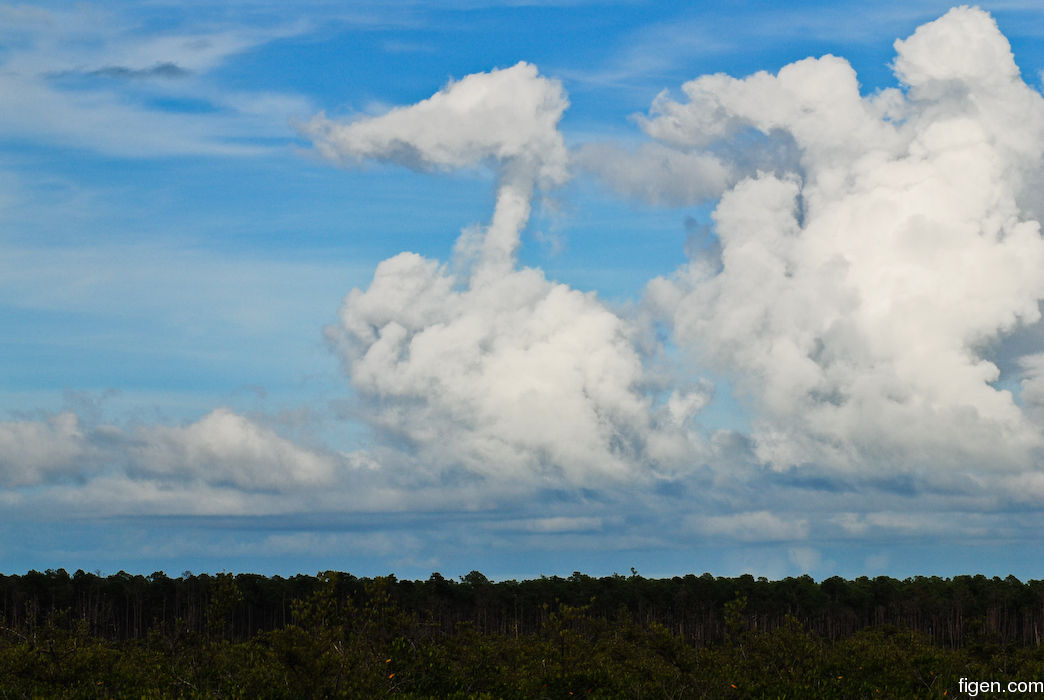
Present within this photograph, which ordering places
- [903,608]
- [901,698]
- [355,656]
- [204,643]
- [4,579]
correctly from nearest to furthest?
[355,656] → [901,698] → [204,643] → [4,579] → [903,608]

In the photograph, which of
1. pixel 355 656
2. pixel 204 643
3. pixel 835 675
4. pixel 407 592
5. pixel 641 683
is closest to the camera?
pixel 355 656

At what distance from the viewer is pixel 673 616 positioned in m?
196

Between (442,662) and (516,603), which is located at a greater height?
(442,662)

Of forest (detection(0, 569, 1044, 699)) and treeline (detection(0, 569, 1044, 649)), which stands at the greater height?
forest (detection(0, 569, 1044, 699))

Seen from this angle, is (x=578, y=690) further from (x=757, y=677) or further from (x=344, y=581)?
(x=344, y=581)

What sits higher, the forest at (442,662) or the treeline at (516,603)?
the forest at (442,662)

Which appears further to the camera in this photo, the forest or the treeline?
the treeline

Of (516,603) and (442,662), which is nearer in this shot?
(442,662)

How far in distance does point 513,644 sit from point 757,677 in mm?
18776

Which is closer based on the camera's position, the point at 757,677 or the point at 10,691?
the point at 10,691

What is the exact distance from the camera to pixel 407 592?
7057 inches

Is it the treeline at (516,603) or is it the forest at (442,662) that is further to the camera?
the treeline at (516,603)

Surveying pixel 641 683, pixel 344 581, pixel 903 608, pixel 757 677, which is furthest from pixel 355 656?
pixel 903 608

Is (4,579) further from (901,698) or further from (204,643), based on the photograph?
(901,698)
